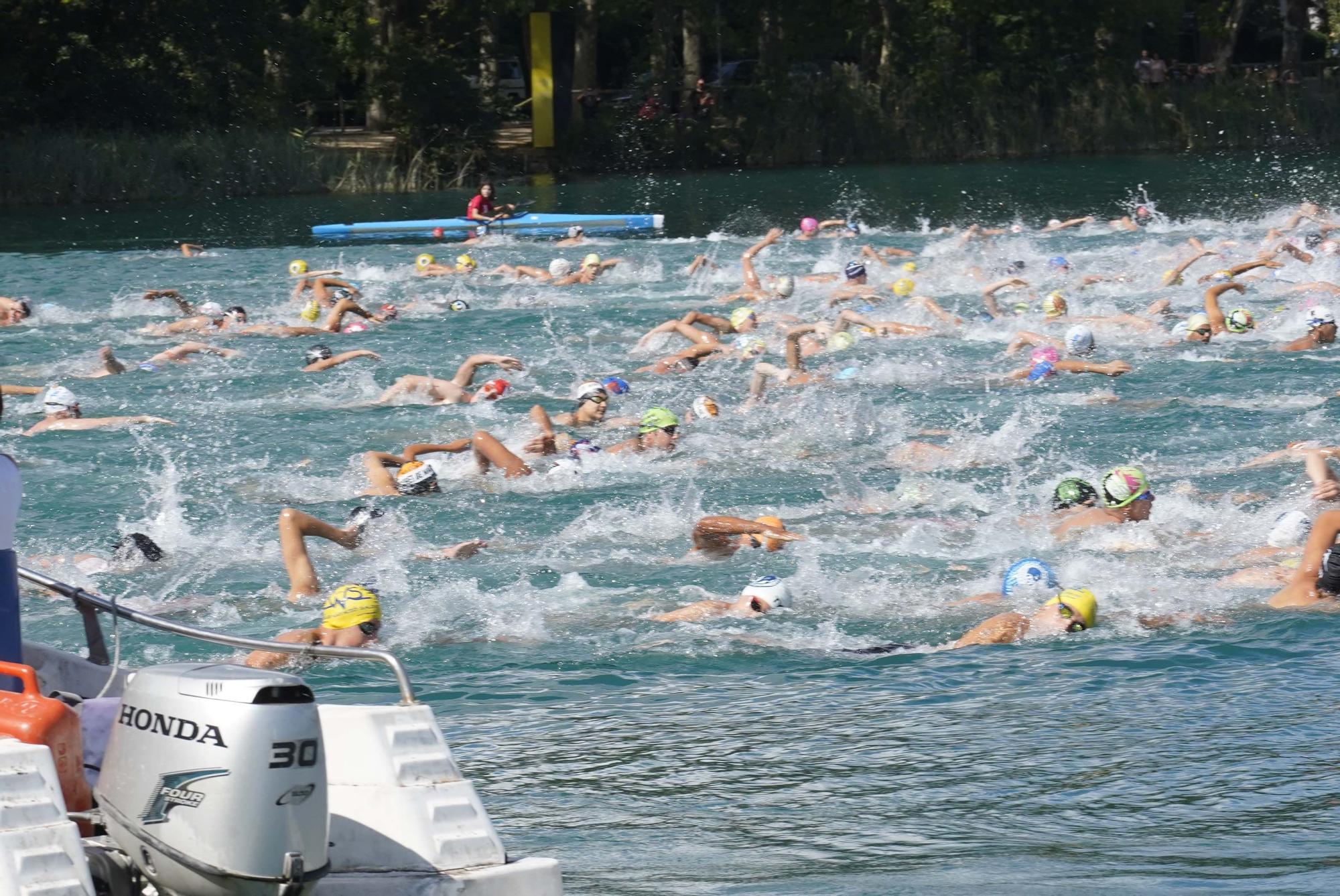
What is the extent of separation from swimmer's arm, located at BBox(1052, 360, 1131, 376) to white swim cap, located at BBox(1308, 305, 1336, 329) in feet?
7.56

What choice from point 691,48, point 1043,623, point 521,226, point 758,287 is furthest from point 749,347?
point 691,48

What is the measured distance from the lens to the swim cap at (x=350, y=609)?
9.48 metres

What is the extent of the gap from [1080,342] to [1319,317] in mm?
2581

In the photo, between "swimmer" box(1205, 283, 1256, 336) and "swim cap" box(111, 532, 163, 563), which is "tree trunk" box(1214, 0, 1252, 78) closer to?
"swimmer" box(1205, 283, 1256, 336)

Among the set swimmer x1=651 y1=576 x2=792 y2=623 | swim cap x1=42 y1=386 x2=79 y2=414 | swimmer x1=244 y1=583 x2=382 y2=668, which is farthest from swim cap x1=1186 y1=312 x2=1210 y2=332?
swimmer x1=244 y1=583 x2=382 y2=668

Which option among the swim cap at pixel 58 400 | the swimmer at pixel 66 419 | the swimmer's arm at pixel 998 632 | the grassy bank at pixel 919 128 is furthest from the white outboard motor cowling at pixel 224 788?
the grassy bank at pixel 919 128

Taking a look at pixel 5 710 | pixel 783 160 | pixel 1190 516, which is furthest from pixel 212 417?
pixel 783 160

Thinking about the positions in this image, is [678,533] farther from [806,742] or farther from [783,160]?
[783,160]

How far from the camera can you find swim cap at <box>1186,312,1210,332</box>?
1970 cm

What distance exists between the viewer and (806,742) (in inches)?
332

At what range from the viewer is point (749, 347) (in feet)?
66.3

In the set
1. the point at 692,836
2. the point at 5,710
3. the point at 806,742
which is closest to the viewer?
the point at 5,710

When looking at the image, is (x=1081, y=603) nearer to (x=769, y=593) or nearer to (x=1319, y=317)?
(x=769, y=593)

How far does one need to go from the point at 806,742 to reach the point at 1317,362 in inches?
487
